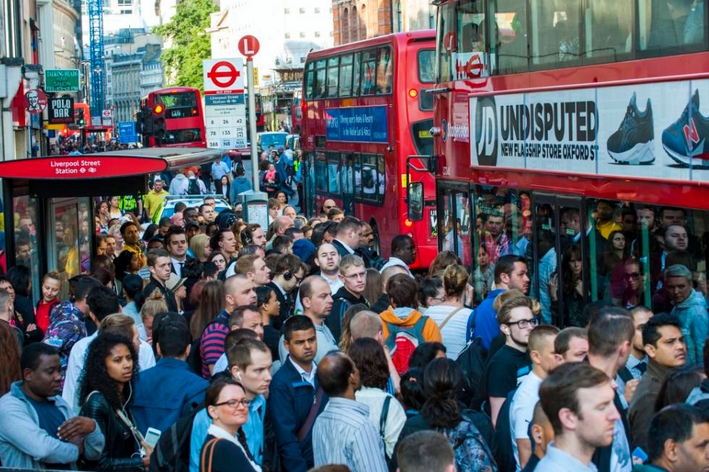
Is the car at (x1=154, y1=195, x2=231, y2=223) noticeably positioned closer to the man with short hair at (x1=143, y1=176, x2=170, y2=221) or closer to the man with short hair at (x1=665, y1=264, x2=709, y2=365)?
the man with short hair at (x1=143, y1=176, x2=170, y2=221)

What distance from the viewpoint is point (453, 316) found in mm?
9508

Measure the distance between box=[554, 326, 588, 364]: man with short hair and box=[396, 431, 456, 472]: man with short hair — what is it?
1.85 metres

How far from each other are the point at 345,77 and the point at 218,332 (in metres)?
17.3

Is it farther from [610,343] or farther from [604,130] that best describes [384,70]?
[610,343]

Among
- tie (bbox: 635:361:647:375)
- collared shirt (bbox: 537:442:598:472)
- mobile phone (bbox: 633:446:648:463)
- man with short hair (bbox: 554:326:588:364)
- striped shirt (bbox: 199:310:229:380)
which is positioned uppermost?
man with short hair (bbox: 554:326:588:364)

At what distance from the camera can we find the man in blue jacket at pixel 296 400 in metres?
7.07

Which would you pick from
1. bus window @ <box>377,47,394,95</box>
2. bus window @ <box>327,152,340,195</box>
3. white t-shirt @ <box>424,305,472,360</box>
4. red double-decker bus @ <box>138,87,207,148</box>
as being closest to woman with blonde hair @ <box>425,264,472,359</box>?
white t-shirt @ <box>424,305,472,360</box>

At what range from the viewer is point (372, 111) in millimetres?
23828

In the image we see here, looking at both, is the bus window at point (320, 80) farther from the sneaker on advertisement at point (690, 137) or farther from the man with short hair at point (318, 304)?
the man with short hair at point (318, 304)

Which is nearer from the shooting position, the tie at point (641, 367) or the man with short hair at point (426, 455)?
the man with short hair at point (426, 455)

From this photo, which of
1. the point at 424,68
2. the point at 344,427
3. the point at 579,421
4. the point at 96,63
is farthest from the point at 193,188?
the point at 96,63

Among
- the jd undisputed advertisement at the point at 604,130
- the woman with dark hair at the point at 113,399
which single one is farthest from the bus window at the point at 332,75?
the woman with dark hair at the point at 113,399

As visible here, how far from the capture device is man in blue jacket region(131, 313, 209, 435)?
23.9 feet

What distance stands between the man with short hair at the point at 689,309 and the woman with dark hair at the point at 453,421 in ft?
10.3
